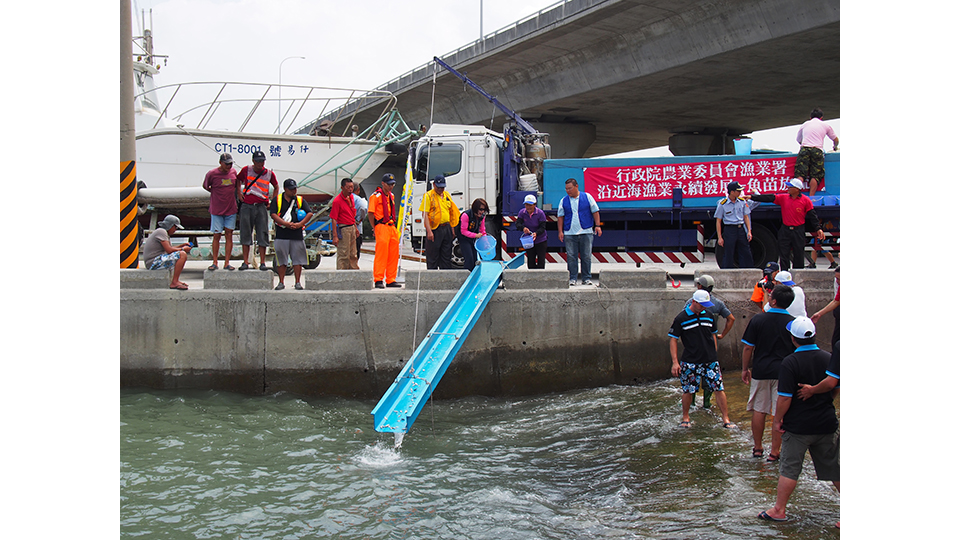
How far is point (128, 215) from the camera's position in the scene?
9945mm

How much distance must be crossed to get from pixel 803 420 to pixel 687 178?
8.20 m

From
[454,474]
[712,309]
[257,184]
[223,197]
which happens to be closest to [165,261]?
[223,197]

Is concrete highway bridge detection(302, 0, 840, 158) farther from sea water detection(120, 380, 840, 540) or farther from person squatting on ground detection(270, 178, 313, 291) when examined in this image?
sea water detection(120, 380, 840, 540)

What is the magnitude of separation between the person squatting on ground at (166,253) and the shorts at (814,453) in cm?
755

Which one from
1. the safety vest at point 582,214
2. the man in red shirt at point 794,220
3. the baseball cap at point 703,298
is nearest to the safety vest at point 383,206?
the safety vest at point 582,214

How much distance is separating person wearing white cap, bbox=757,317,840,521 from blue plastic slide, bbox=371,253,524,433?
363cm

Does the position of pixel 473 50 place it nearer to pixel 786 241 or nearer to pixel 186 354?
pixel 786 241

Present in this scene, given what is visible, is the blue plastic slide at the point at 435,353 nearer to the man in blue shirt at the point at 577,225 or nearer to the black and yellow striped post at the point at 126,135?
the man in blue shirt at the point at 577,225

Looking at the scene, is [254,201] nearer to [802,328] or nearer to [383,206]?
[383,206]

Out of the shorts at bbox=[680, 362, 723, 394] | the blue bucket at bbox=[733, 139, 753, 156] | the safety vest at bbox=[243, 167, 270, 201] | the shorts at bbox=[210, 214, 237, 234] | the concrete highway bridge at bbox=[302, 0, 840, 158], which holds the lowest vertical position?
the shorts at bbox=[680, 362, 723, 394]

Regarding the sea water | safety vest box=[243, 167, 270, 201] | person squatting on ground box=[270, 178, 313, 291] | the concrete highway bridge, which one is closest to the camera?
the sea water

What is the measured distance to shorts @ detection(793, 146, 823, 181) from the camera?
11508 mm

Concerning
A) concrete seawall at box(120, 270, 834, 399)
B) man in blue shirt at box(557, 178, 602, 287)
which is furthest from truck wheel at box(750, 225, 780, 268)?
concrete seawall at box(120, 270, 834, 399)

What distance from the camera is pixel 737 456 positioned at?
6367mm
